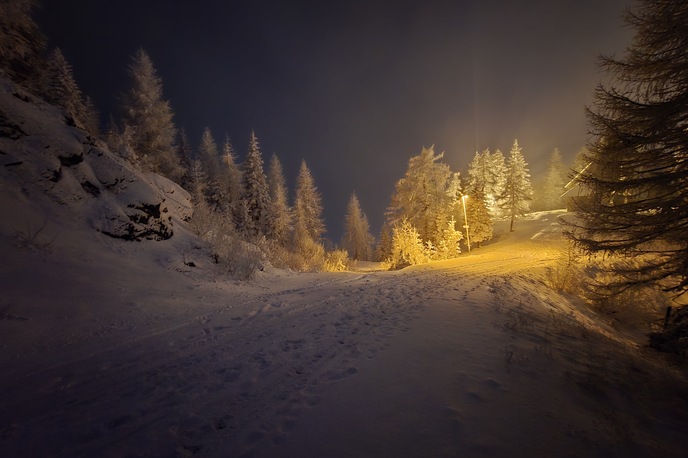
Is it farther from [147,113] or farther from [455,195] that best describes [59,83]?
[455,195]

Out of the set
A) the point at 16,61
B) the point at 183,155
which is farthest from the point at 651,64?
the point at 183,155

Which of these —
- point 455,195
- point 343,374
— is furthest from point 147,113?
point 455,195

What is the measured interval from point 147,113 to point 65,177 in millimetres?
15351

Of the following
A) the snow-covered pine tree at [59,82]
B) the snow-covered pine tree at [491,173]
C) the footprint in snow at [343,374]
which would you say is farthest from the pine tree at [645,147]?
the snow-covered pine tree at [491,173]

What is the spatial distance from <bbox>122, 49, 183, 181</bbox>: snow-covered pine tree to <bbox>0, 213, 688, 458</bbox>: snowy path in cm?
1872

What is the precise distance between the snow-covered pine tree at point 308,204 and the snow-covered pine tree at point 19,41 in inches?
826

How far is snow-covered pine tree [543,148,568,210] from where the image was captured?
39656 mm

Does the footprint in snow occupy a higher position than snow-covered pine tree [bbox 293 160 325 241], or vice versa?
snow-covered pine tree [bbox 293 160 325 241]

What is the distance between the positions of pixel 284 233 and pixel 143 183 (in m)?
18.4

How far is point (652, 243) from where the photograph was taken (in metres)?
5.63

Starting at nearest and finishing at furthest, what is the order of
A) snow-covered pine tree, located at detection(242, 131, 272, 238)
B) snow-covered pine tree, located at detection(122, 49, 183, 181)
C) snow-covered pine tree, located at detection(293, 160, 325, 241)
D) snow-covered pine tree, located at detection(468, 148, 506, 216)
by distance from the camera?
snow-covered pine tree, located at detection(122, 49, 183, 181)
snow-covered pine tree, located at detection(242, 131, 272, 238)
snow-covered pine tree, located at detection(293, 160, 325, 241)
snow-covered pine tree, located at detection(468, 148, 506, 216)

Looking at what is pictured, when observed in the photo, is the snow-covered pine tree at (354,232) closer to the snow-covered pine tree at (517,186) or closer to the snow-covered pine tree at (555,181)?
the snow-covered pine tree at (517,186)

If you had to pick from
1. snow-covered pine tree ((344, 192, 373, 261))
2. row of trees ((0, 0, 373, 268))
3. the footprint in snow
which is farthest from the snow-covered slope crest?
snow-covered pine tree ((344, 192, 373, 261))

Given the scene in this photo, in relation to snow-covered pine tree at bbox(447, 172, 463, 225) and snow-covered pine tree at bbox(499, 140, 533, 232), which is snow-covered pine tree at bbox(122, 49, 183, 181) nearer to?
snow-covered pine tree at bbox(447, 172, 463, 225)
